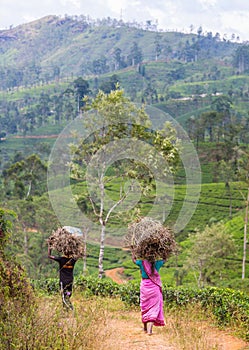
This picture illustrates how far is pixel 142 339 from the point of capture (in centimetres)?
614

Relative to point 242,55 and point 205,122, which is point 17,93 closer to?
point 242,55

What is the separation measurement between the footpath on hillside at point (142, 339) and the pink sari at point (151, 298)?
0.27 m

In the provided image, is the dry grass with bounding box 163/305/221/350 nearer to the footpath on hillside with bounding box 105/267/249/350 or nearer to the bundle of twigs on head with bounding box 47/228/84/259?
the footpath on hillside with bounding box 105/267/249/350

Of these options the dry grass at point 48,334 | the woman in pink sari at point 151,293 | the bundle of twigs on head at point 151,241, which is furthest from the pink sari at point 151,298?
the dry grass at point 48,334

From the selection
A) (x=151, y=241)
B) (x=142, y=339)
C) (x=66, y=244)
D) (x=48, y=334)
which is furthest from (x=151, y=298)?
(x=48, y=334)

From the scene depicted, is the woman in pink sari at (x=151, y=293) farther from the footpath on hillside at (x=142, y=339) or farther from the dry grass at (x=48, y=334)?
the dry grass at (x=48, y=334)

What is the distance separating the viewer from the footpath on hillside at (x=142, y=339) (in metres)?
5.78

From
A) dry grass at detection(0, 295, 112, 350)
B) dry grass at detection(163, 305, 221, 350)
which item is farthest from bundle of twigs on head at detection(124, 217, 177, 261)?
dry grass at detection(0, 295, 112, 350)

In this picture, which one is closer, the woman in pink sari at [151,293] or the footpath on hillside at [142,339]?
the footpath on hillside at [142,339]

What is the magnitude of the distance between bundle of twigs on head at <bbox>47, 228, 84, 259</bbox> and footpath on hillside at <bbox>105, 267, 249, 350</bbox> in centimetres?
117

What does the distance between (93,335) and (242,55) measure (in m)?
99.0

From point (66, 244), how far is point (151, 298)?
4.99ft

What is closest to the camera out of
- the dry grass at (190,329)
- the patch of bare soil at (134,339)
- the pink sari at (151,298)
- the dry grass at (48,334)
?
the dry grass at (48,334)

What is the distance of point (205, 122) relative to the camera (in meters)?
53.9
